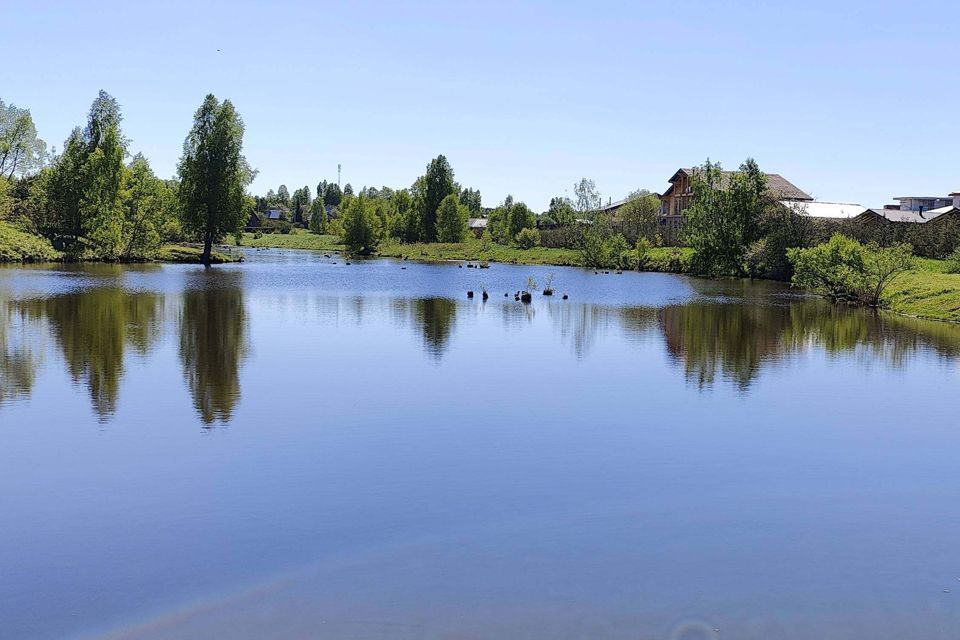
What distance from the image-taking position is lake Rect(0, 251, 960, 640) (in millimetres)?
9477

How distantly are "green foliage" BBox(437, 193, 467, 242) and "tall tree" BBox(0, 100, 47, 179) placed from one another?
54.6 m

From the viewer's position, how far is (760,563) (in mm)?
10984

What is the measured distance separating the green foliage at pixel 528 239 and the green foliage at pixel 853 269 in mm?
63307

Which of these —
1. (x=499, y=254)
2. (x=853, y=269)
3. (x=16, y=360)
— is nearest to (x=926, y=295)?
(x=853, y=269)

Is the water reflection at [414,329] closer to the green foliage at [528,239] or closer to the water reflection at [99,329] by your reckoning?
the water reflection at [99,329]

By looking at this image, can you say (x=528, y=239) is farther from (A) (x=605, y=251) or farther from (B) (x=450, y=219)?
(A) (x=605, y=251)

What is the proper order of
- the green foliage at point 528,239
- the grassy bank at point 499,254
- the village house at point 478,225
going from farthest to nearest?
1. the village house at point 478,225
2. the green foliage at point 528,239
3. the grassy bank at point 499,254

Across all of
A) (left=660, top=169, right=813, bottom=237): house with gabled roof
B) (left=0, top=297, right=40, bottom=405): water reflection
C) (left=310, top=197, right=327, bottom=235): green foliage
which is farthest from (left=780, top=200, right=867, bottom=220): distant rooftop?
(left=310, top=197, right=327, bottom=235): green foliage

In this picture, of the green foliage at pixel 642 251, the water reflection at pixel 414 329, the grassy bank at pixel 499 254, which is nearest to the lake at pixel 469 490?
the water reflection at pixel 414 329

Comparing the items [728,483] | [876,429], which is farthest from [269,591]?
[876,429]

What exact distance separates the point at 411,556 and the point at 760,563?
4.29 metres

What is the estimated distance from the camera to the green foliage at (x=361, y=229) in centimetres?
12544

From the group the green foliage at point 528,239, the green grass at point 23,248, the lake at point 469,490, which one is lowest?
the lake at point 469,490

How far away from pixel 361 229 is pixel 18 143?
45.1 meters
